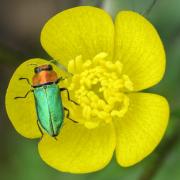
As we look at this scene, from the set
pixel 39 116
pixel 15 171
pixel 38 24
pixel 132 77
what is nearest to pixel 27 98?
pixel 39 116

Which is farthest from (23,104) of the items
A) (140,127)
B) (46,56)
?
(46,56)

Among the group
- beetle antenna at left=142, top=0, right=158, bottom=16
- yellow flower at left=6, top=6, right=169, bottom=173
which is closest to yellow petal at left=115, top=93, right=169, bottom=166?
yellow flower at left=6, top=6, right=169, bottom=173

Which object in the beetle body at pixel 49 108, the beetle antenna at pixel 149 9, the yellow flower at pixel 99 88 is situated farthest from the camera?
the beetle antenna at pixel 149 9

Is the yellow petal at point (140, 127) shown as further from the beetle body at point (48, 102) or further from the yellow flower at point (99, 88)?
the beetle body at point (48, 102)

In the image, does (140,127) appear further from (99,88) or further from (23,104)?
(23,104)

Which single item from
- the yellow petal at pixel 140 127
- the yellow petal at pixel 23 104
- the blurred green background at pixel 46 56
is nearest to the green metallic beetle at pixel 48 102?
the yellow petal at pixel 23 104

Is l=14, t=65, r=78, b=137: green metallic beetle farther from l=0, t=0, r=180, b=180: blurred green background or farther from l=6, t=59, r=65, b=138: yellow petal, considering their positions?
l=0, t=0, r=180, b=180: blurred green background
